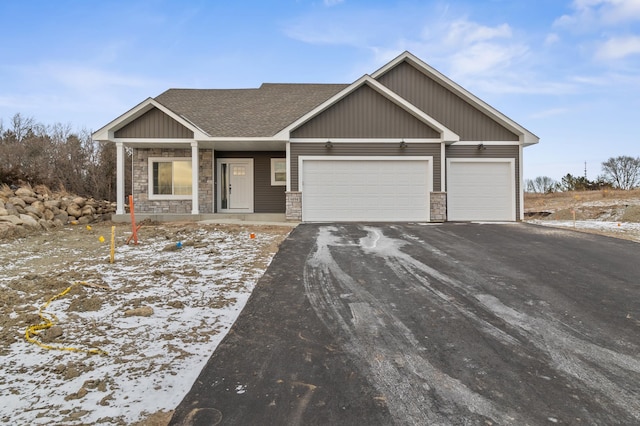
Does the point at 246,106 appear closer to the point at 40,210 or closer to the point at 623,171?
the point at 40,210

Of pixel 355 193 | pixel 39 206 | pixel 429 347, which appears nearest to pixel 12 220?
pixel 39 206

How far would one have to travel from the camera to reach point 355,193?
41.0 feet

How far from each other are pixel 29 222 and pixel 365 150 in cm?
1067

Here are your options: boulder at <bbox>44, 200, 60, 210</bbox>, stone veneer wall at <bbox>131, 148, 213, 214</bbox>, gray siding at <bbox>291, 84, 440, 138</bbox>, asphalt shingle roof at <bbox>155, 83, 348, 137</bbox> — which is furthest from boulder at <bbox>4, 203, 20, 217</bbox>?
gray siding at <bbox>291, 84, 440, 138</bbox>

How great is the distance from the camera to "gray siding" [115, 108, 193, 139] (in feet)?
41.1

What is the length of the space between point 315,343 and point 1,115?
2448cm

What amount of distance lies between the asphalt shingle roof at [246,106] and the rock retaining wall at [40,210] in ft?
16.3

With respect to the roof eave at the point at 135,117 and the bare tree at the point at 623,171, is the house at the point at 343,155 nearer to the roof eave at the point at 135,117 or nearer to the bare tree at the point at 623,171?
the roof eave at the point at 135,117

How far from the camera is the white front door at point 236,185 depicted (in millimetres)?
14578

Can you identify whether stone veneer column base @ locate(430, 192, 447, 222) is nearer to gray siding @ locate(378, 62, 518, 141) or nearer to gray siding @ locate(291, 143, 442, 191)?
gray siding @ locate(291, 143, 442, 191)

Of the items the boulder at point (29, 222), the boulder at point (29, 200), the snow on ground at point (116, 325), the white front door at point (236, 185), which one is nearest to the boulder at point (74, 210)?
the boulder at point (29, 200)

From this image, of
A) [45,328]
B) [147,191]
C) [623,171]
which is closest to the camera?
[45,328]

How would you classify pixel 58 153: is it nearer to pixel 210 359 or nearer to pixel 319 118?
pixel 319 118

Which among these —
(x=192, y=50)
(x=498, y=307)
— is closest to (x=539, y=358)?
(x=498, y=307)
